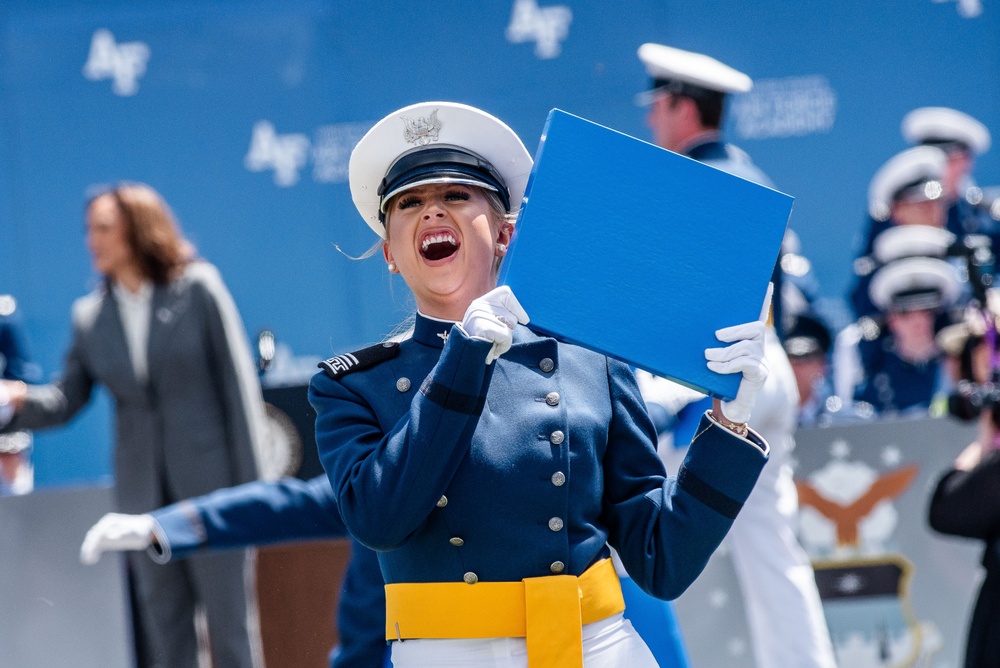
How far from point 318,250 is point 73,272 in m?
1.18

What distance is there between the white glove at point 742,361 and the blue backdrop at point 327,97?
15.4 ft

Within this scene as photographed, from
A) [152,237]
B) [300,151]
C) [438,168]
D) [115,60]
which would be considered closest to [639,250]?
[438,168]

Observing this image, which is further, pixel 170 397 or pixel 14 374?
pixel 14 374

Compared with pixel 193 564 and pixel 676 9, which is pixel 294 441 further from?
pixel 676 9

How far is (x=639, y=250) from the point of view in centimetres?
203

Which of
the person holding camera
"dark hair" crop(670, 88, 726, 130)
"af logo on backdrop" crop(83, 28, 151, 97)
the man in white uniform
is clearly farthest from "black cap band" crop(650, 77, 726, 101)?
"af logo on backdrop" crop(83, 28, 151, 97)

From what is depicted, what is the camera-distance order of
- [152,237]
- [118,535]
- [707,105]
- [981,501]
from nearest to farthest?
1. [118,535]
2. [981,501]
3. [707,105]
4. [152,237]

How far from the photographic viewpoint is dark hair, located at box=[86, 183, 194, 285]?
491 centimetres

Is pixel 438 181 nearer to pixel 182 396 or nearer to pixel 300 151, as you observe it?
pixel 182 396

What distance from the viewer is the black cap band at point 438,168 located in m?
2.12

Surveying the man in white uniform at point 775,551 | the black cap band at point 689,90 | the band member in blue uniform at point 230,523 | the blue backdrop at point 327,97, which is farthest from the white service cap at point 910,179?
the band member in blue uniform at point 230,523

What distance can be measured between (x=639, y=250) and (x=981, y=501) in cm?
227

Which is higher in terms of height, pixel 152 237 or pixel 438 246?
pixel 152 237

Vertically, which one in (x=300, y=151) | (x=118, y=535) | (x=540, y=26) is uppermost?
(x=540, y=26)
